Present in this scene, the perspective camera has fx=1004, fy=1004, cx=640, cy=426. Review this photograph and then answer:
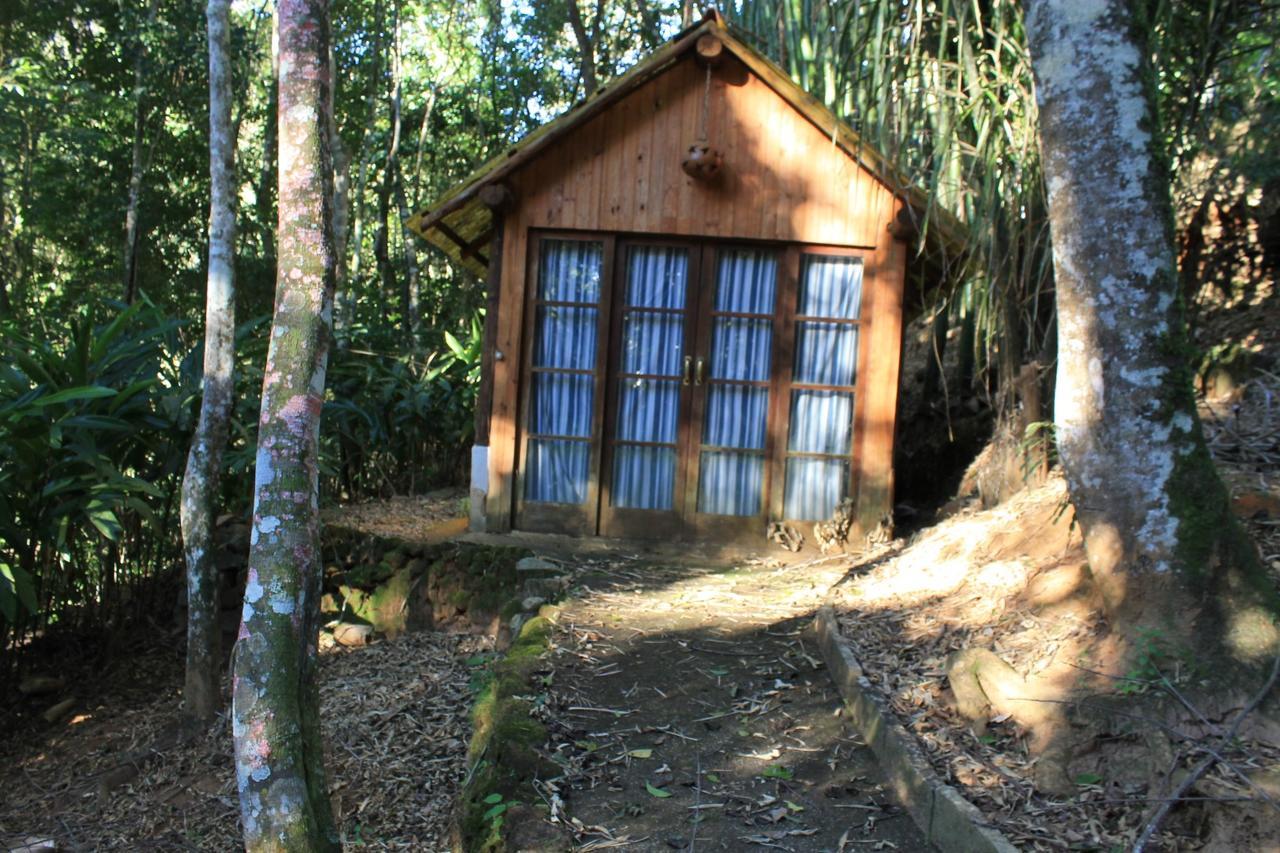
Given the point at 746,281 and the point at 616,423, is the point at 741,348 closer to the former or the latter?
the point at 746,281

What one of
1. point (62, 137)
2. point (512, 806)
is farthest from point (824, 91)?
point (62, 137)

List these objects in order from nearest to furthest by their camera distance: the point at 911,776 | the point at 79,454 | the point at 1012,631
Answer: the point at 911,776, the point at 1012,631, the point at 79,454

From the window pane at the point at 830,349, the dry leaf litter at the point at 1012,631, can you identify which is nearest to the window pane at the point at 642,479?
the window pane at the point at 830,349

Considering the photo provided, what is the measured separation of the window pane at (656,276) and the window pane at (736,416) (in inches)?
33.2

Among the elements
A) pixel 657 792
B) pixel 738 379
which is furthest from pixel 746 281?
pixel 657 792

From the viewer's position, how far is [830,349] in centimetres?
846

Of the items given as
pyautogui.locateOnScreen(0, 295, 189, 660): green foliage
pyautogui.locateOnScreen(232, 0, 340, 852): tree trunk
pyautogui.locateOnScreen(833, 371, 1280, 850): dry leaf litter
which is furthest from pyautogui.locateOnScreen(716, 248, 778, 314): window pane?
pyautogui.locateOnScreen(232, 0, 340, 852): tree trunk

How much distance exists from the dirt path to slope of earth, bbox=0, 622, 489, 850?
84 cm

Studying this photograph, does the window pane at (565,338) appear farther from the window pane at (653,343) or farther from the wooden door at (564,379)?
the window pane at (653,343)

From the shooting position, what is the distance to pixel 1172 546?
11.7 ft

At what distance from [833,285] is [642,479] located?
2.29 meters

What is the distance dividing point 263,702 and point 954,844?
8.12 ft

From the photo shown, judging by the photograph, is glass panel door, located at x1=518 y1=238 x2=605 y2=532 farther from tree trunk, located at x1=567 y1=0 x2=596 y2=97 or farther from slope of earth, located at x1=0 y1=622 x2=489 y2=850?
tree trunk, located at x1=567 y1=0 x2=596 y2=97

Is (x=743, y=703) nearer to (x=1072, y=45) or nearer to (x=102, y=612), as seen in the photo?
(x=1072, y=45)
